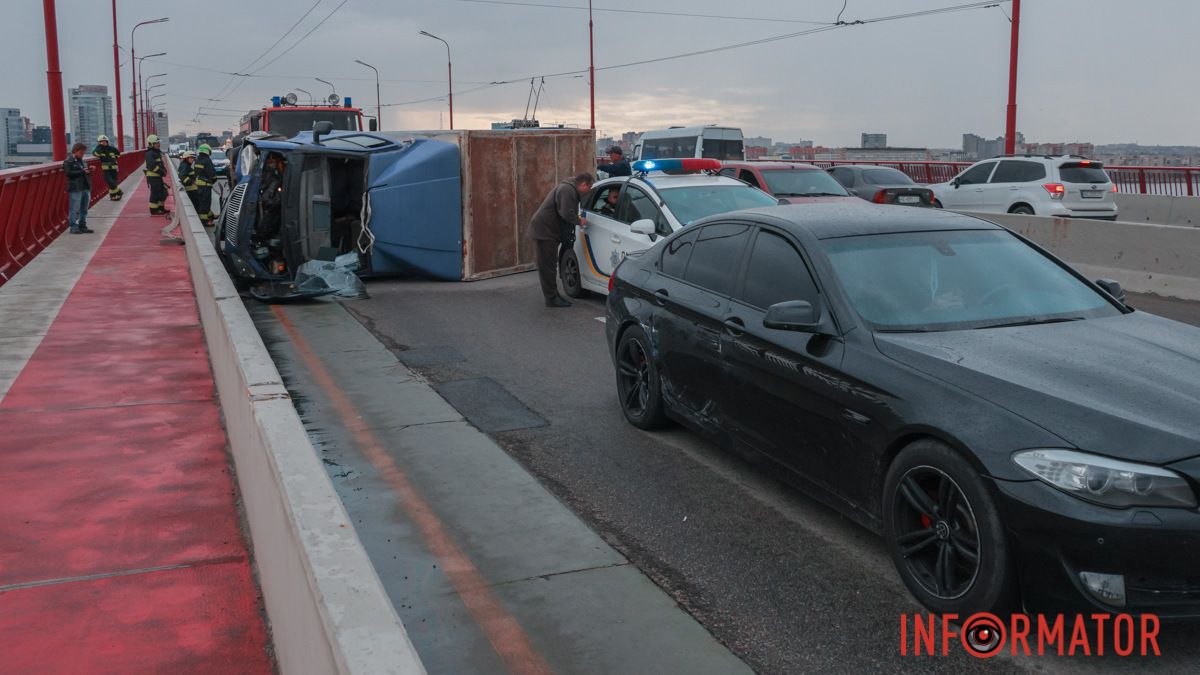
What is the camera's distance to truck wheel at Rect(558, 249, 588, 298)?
13.5 meters

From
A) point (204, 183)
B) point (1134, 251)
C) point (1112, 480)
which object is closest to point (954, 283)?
point (1112, 480)

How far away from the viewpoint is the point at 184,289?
45.5ft

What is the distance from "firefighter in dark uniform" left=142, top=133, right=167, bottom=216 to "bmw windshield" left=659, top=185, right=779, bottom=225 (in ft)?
48.5

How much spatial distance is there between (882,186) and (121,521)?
17.2 metres

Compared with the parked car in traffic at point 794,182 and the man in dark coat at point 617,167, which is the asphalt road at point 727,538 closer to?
the parked car in traffic at point 794,182

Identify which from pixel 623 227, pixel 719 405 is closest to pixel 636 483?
pixel 719 405

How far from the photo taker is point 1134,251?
14336mm

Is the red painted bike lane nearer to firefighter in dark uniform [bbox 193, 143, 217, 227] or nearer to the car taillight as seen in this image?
firefighter in dark uniform [bbox 193, 143, 217, 227]

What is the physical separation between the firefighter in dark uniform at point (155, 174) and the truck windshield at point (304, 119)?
8.49 ft

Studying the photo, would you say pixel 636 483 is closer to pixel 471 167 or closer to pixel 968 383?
pixel 968 383

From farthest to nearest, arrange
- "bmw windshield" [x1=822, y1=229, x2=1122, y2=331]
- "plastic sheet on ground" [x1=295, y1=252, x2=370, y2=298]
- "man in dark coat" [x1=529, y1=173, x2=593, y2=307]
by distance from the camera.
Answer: "plastic sheet on ground" [x1=295, y1=252, x2=370, y2=298]
"man in dark coat" [x1=529, y1=173, x2=593, y2=307]
"bmw windshield" [x1=822, y1=229, x2=1122, y2=331]

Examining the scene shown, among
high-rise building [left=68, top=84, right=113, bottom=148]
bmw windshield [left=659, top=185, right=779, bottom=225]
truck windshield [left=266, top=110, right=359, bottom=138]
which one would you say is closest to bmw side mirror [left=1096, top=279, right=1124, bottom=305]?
bmw windshield [left=659, top=185, right=779, bottom=225]

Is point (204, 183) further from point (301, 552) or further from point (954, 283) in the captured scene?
point (301, 552)

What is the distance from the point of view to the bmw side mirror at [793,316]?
512cm
